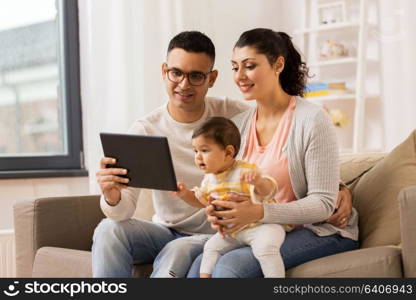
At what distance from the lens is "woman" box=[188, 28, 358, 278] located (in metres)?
1.86

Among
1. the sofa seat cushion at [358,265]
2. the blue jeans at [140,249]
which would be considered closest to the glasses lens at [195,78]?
the blue jeans at [140,249]

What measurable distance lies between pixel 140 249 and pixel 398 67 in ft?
7.48

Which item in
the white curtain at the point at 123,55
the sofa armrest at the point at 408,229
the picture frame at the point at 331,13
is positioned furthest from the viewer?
the picture frame at the point at 331,13

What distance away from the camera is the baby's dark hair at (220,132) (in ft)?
6.16

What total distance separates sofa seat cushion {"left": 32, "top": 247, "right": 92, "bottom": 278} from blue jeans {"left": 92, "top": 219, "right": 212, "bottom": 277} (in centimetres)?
22

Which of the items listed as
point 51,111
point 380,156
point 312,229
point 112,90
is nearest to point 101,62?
point 112,90

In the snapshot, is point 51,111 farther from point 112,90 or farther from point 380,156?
point 380,156

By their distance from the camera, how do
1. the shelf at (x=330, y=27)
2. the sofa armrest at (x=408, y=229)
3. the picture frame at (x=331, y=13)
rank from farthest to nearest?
the picture frame at (x=331, y=13) → the shelf at (x=330, y=27) → the sofa armrest at (x=408, y=229)

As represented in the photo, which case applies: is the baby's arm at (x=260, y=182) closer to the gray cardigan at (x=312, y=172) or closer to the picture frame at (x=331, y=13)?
the gray cardigan at (x=312, y=172)

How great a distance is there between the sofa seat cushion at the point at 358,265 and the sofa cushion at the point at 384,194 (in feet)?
0.69

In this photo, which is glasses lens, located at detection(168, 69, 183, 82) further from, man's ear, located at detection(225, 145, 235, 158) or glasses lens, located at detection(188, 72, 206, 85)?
man's ear, located at detection(225, 145, 235, 158)

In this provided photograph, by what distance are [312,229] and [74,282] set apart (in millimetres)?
666

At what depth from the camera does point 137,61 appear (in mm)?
3805

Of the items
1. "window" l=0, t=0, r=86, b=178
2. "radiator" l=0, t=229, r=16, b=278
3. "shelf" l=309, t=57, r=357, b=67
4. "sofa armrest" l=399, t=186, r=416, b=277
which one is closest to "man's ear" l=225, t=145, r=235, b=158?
"sofa armrest" l=399, t=186, r=416, b=277
